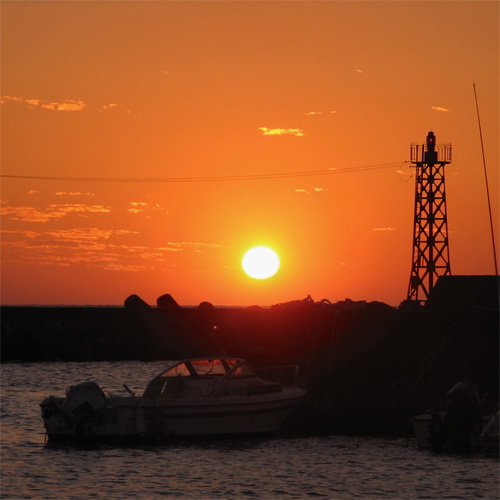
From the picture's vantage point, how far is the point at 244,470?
1236 inches

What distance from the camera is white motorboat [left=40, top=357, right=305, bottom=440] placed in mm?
35594

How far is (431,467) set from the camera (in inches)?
1232

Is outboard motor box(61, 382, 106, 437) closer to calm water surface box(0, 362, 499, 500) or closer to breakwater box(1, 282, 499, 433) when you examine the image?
calm water surface box(0, 362, 499, 500)

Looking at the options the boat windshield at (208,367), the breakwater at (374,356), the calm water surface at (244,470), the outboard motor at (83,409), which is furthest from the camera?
the breakwater at (374,356)

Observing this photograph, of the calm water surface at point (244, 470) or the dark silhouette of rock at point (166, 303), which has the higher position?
the dark silhouette of rock at point (166, 303)

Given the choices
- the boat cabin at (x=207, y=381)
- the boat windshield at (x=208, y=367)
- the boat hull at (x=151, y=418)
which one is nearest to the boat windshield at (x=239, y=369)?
the boat cabin at (x=207, y=381)

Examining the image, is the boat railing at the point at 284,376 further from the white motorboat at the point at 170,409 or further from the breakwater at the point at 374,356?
the white motorboat at the point at 170,409

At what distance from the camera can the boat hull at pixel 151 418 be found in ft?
117

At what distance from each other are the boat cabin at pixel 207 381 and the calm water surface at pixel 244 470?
1802mm

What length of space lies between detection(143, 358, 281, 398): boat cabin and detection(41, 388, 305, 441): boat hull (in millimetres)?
440

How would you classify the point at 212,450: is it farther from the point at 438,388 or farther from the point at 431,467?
the point at 438,388

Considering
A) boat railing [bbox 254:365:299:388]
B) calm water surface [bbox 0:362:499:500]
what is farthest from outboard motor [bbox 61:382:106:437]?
boat railing [bbox 254:365:299:388]

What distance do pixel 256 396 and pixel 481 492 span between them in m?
11.1

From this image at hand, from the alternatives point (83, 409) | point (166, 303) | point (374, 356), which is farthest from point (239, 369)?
point (166, 303)
